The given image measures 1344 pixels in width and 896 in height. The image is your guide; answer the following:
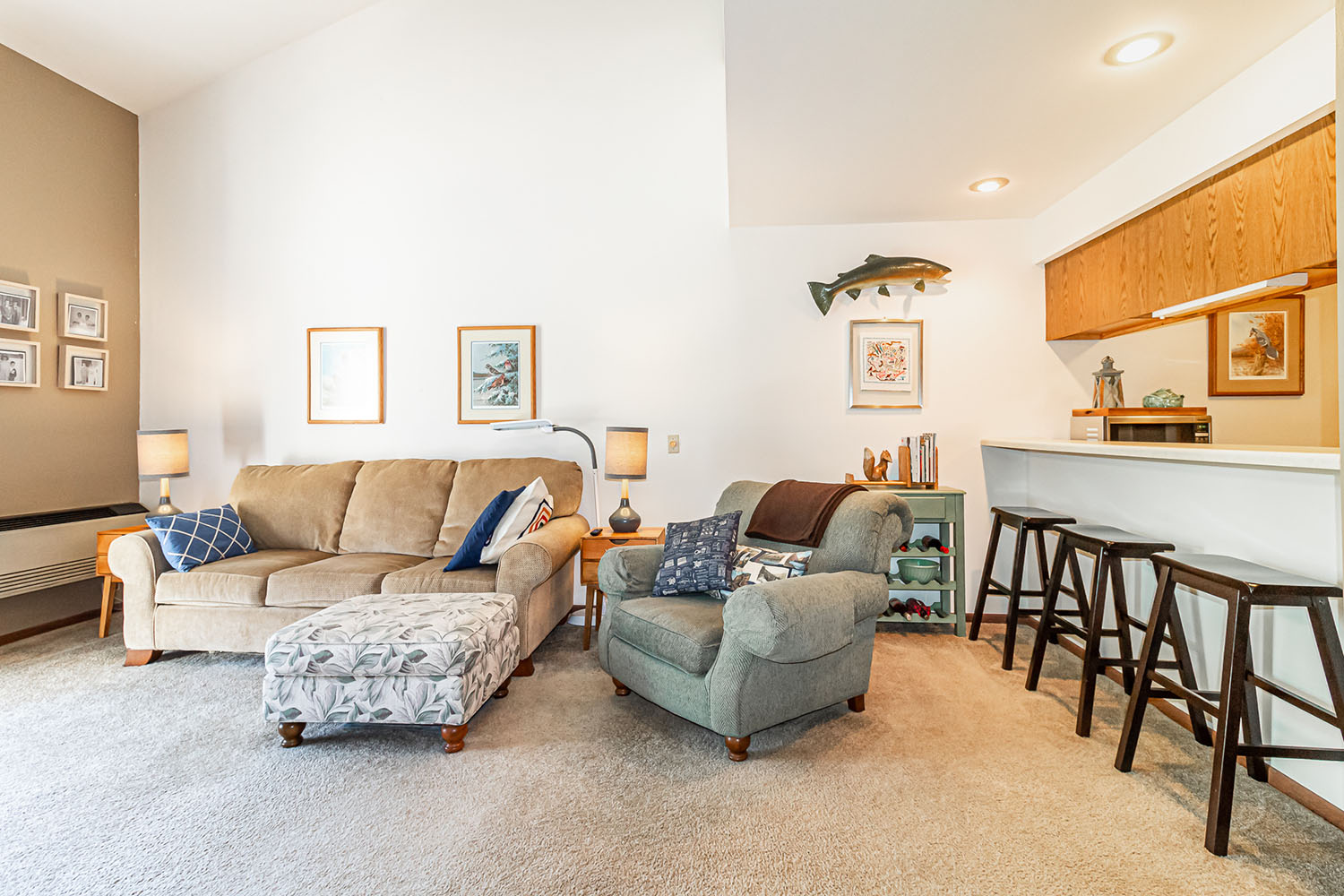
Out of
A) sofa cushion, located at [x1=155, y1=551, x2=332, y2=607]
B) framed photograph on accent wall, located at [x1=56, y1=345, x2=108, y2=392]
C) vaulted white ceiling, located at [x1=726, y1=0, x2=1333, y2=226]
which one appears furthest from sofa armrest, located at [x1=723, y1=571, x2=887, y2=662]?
framed photograph on accent wall, located at [x1=56, y1=345, x2=108, y2=392]

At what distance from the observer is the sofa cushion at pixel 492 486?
3.65 meters

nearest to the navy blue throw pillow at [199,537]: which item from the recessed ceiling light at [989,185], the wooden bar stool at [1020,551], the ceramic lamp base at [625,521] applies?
the ceramic lamp base at [625,521]

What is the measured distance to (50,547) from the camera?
366 centimetres

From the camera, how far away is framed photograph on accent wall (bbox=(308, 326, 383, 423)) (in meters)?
4.23

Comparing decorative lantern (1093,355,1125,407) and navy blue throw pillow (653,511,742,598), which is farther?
decorative lantern (1093,355,1125,407)

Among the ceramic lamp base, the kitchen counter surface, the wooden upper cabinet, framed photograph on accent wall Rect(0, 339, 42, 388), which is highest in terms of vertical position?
the wooden upper cabinet

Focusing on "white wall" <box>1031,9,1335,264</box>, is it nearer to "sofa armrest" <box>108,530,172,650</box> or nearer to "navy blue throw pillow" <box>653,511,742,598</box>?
"navy blue throw pillow" <box>653,511,742,598</box>

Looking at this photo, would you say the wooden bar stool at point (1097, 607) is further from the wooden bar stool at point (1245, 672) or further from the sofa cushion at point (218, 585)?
the sofa cushion at point (218, 585)

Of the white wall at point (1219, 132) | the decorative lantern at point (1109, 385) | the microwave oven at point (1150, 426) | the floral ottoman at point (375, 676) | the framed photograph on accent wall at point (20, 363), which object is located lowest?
the floral ottoman at point (375, 676)

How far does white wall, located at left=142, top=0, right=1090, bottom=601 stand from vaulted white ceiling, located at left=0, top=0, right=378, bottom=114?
124 mm

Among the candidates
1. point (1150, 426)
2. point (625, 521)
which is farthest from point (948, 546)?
point (625, 521)

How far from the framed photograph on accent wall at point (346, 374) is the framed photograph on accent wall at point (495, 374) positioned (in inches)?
21.9

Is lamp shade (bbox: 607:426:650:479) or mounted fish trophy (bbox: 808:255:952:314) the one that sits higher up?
mounted fish trophy (bbox: 808:255:952:314)

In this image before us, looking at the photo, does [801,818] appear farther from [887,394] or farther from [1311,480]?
[887,394]
